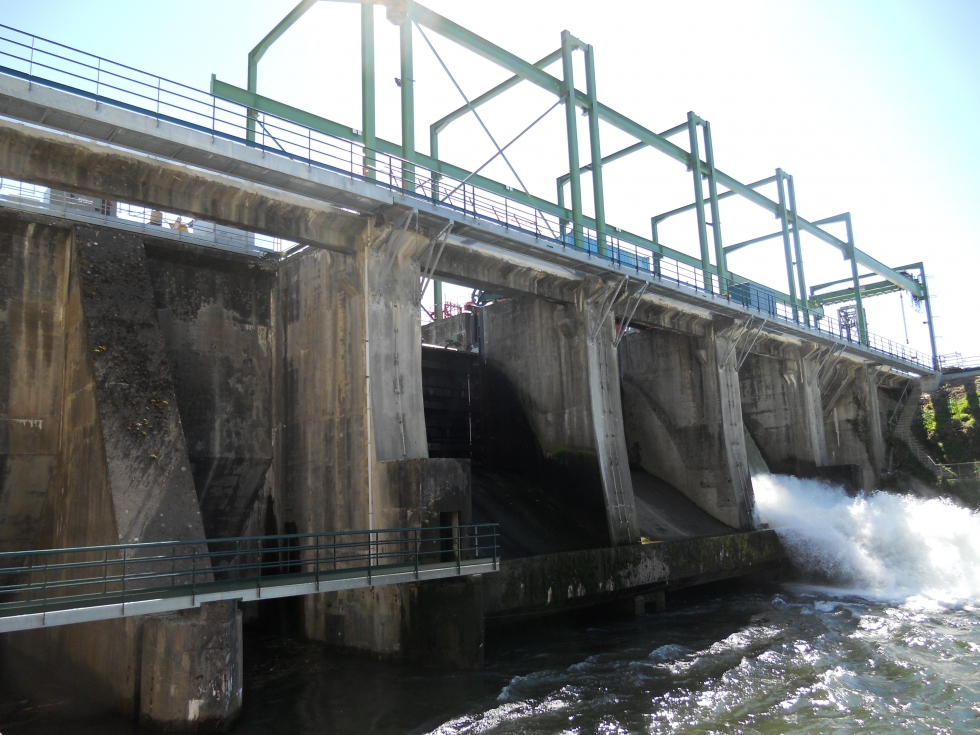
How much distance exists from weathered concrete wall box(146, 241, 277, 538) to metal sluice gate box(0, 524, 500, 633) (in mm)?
1463

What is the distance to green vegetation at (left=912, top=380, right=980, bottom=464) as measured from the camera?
34.7 metres

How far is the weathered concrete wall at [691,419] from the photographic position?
2331 centimetres

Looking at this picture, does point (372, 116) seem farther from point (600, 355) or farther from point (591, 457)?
point (591, 457)

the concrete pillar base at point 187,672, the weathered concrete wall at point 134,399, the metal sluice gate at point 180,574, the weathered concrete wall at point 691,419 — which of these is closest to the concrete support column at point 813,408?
the weathered concrete wall at point 691,419

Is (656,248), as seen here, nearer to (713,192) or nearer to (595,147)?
(713,192)

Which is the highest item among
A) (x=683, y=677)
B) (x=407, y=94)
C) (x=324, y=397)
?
(x=407, y=94)

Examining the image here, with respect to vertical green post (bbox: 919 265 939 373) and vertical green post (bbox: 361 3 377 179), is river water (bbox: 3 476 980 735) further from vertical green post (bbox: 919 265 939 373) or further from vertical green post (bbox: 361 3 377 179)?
vertical green post (bbox: 919 265 939 373)

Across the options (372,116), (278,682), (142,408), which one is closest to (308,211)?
(372,116)

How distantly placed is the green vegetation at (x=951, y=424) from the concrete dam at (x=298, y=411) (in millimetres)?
17829

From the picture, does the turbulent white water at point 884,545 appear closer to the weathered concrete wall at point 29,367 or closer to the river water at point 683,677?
the river water at point 683,677

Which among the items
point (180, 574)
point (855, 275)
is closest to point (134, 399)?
point (180, 574)

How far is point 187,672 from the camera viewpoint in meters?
9.10

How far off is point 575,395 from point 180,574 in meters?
11.8

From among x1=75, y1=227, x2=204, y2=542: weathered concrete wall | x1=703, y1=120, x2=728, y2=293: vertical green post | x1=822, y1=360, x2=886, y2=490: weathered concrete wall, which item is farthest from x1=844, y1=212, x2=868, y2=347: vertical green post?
x1=75, y1=227, x2=204, y2=542: weathered concrete wall
